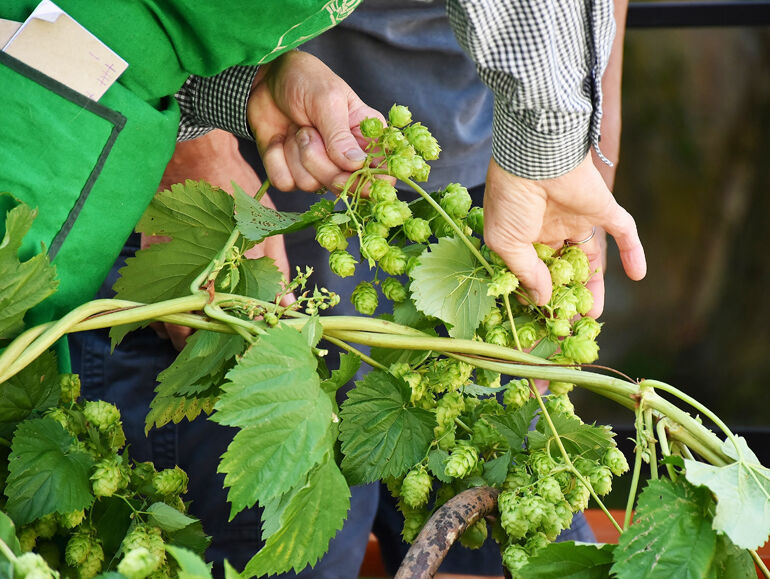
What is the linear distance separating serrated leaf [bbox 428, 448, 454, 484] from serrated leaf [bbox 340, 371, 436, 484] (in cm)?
1

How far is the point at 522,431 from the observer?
1.91 feet

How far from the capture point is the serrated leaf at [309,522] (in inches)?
18.6

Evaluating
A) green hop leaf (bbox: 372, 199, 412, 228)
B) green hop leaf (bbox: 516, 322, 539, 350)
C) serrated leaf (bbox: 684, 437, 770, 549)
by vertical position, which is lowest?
serrated leaf (bbox: 684, 437, 770, 549)

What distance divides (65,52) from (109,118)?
→ 1.9 inches

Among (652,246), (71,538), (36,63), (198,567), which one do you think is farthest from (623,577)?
(652,246)

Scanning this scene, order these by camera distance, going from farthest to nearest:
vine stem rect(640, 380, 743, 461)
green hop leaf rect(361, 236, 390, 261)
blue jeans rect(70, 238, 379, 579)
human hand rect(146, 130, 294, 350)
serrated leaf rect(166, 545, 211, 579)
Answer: blue jeans rect(70, 238, 379, 579), human hand rect(146, 130, 294, 350), green hop leaf rect(361, 236, 390, 261), vine stem rect(640, 380, 743, 461), serrated leaf rect(166, 545, 211, 579)

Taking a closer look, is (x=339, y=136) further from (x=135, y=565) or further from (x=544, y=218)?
(x=135, y=565)

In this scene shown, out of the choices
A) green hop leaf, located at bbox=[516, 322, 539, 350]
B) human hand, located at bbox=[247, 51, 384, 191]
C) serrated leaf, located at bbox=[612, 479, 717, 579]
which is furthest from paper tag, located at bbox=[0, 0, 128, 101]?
serrated leaf, located at bbox=[612, 479, 717, 579]

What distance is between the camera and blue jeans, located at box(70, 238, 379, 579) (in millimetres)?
1109

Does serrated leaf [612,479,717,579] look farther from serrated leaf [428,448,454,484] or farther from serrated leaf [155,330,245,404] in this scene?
serrated leaf [155,330,245,404]

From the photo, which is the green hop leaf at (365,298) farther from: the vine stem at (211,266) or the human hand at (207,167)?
the human hand at (207,167)

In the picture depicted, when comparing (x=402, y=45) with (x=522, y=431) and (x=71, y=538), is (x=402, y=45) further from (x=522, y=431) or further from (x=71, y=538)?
(x=71, y=538)

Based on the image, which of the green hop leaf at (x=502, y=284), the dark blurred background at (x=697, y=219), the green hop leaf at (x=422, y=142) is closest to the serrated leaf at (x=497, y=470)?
the green hop leaf at (x=502, y=284)

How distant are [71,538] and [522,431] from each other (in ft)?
1.02
